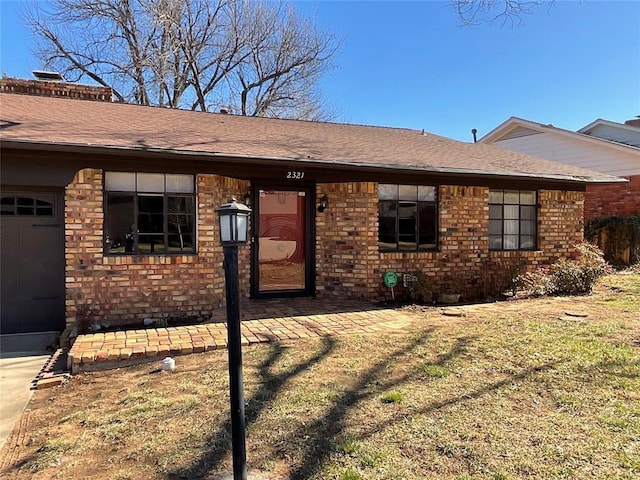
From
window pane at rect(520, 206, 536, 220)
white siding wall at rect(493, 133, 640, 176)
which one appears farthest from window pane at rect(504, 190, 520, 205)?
white siding wall at rect(493, 133, 640, 176)

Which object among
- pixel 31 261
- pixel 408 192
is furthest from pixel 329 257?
pixel 31 261

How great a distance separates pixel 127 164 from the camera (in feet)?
20.5

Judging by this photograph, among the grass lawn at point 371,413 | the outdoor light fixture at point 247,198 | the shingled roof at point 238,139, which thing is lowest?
the grass lawn at point 371,413

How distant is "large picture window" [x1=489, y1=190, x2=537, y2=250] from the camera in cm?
896

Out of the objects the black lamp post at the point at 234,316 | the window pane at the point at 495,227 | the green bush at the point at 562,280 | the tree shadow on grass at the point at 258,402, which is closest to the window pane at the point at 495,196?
the window pane at the point at 495,227

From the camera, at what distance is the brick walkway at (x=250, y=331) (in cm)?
468

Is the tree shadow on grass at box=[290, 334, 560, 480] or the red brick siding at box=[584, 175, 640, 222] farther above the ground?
the red brick siding at box=[584, 175, 640, 222]

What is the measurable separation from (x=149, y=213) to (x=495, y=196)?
6481mm

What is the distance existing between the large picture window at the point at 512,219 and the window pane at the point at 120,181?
21.5 feet

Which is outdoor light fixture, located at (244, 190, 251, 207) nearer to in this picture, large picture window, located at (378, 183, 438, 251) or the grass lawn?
large picture window, located at (378, 183, 438, 251)

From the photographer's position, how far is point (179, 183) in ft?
21.9

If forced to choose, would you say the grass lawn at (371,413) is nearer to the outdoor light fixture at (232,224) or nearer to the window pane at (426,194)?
the outdoor light fixture at (232,224)

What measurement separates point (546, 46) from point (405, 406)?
7693 millimetres

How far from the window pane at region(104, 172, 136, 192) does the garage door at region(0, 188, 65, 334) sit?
0.63 metres
